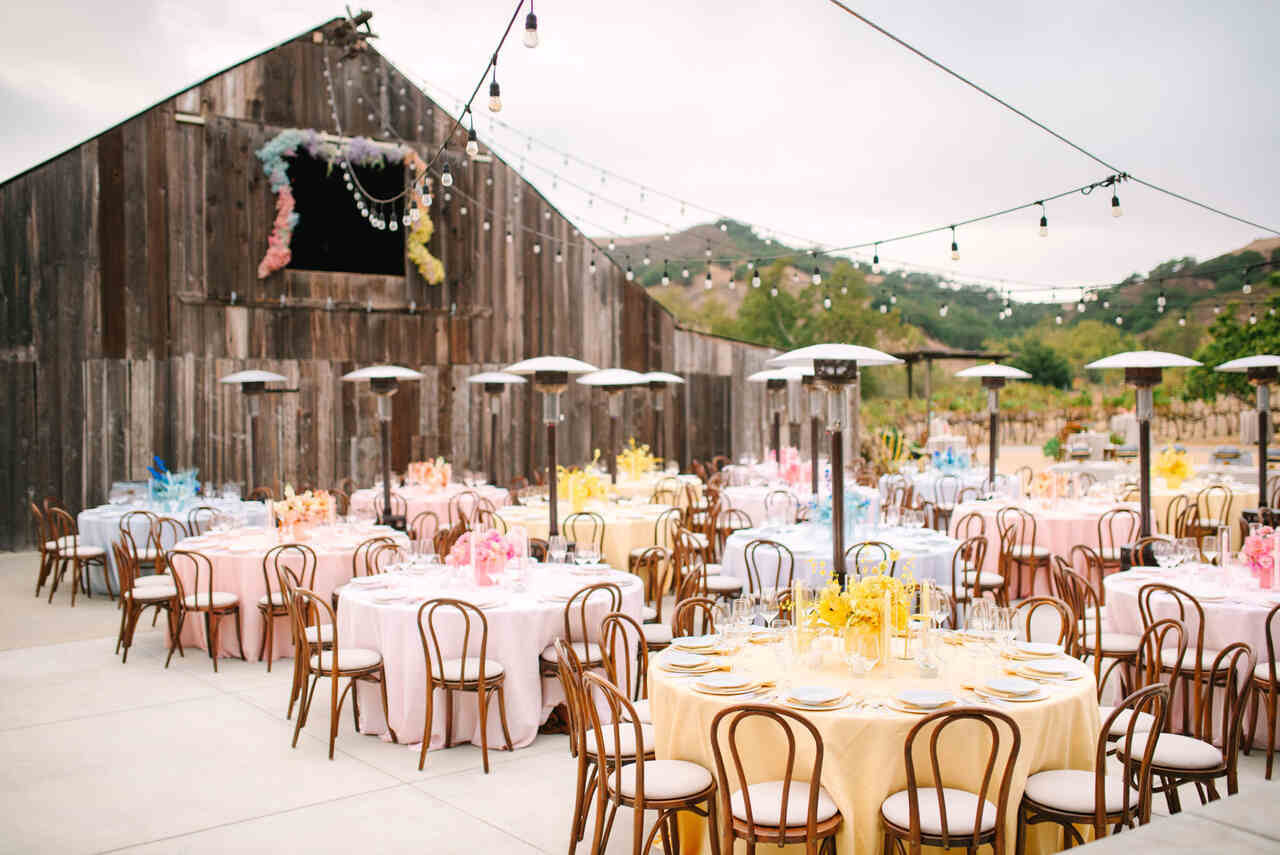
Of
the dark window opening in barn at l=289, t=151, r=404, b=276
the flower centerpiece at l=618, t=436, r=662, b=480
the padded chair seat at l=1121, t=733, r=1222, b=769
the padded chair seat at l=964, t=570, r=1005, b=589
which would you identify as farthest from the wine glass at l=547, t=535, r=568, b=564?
the dark window opening in barn at l=289, t=151, r=404, b=276

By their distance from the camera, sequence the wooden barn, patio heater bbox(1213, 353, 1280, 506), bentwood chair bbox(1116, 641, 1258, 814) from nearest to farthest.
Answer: bentwood chair bbox(1116, 641, 1258, 814) < patio heater bbox(1213, 353, 1280, 506) < the wooden barn

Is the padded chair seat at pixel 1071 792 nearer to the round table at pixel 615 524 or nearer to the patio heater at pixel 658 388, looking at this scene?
the round table at pixel 615 524

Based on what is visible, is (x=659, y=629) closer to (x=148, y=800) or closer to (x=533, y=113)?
(x=148, y=800)

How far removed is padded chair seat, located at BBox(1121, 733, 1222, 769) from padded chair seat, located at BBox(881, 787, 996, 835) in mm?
875

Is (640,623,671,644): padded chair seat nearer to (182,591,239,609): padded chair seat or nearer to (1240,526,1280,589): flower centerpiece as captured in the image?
(182,591,239,609): padded chair seat

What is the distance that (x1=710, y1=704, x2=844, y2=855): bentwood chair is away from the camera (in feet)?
11.4

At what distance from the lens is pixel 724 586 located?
8359 mm

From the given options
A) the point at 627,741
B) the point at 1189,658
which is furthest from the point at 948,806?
the point at 1189,658

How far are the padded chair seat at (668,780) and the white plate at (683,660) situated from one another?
1.44ft

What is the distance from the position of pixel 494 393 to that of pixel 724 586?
23.9 feet

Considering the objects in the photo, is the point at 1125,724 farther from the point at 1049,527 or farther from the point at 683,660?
the point at 1049,527

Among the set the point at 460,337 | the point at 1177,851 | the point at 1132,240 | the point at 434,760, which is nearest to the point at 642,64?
the point at 460,337

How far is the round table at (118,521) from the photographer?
10.6m

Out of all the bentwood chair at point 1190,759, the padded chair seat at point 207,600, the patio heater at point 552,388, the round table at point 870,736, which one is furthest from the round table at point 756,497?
the round table at point 870,736
